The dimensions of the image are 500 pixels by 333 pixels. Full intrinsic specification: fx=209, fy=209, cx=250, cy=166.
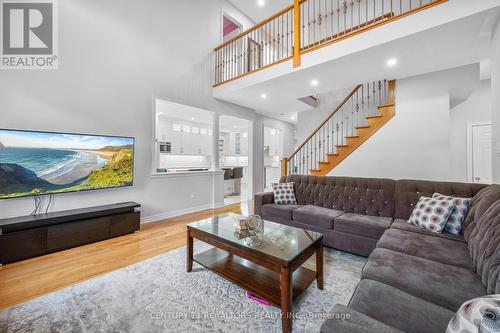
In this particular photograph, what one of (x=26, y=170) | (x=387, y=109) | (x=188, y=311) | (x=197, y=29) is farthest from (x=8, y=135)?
(x=387, y=109)

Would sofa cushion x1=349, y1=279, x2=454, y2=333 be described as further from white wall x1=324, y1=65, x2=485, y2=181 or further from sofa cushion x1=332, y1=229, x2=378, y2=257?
white wall x1=324, y1=65, x2=485, y2=181

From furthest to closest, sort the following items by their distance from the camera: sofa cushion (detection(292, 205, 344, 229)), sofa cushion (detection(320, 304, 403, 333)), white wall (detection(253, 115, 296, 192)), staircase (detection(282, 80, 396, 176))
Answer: white wall (detection(253, 115, 296, 192)), staircase (detection(282, 80, 396, 176)), sofa cushion (detection(292, 205, 344, 229)), sofa cushion (detection(320, 304, 403, 333))

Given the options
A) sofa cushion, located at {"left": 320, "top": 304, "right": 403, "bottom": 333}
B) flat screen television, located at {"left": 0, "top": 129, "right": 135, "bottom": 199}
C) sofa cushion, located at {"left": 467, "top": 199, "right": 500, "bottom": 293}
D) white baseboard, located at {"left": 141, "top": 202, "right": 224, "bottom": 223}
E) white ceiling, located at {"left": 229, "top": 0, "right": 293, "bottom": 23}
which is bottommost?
white baseboard, located at {"left": 141, "top": 202, "right": 224, "bottom": 223}

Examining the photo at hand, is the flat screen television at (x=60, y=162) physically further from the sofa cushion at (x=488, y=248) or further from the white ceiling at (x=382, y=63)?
the sofa cushion at (x=488, y=248)

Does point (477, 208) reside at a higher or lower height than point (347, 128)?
lower

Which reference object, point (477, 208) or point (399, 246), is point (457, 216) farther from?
point (399, 246)

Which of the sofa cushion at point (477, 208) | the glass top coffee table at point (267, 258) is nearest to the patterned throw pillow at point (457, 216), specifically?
the sofa cushion at point (477, 208)

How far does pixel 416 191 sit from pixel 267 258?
2.26 meters

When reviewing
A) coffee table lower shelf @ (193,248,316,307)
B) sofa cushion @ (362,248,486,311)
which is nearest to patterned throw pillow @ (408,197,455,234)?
sofa cushion @ (362,248,486,311)

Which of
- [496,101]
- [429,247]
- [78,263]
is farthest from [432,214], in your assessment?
[78,263]

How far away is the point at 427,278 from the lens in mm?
1301

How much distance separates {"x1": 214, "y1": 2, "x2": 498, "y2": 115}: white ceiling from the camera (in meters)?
2.58

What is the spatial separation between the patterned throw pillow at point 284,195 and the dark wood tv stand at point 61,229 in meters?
2.28

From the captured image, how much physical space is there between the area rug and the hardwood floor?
0.66 ft
